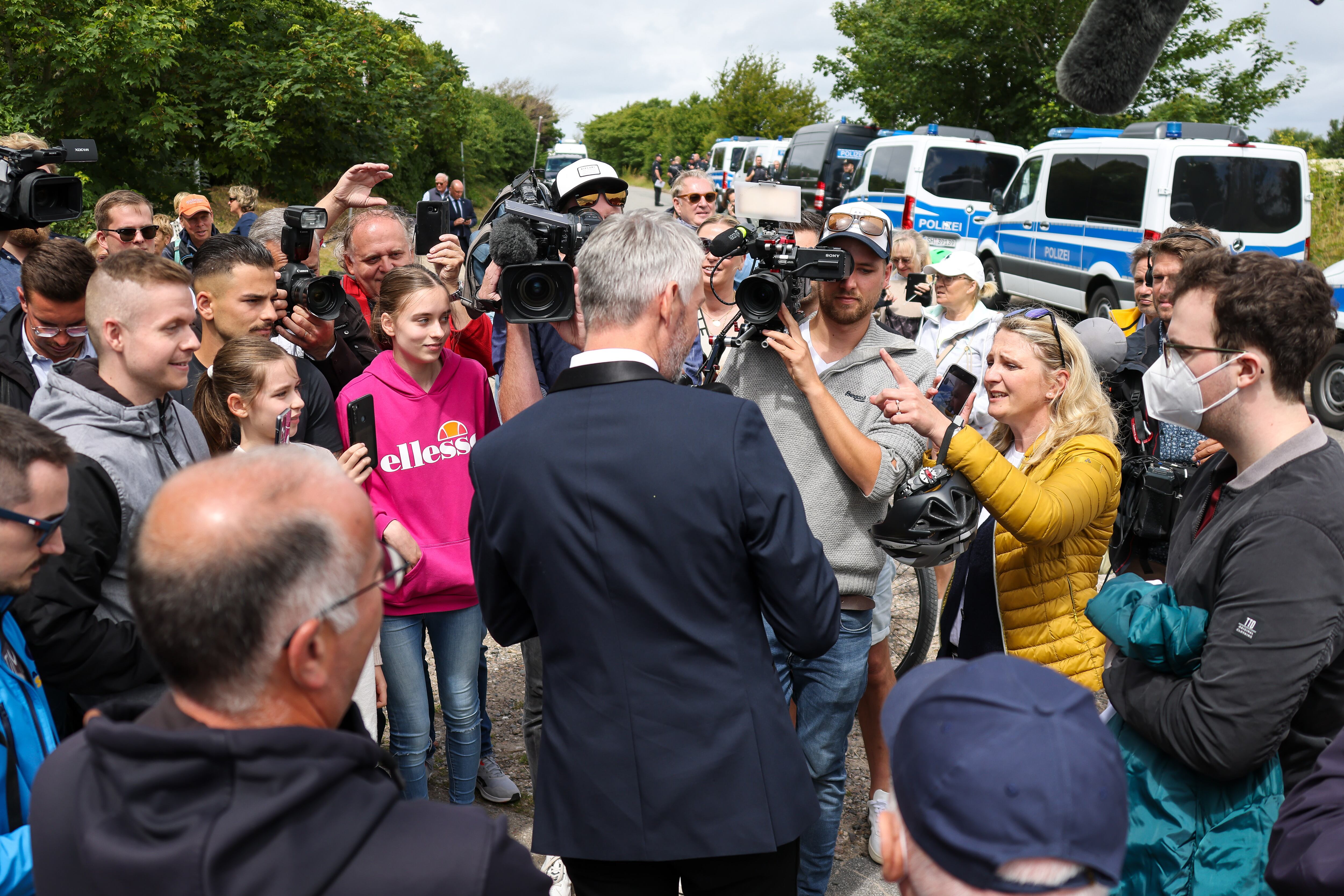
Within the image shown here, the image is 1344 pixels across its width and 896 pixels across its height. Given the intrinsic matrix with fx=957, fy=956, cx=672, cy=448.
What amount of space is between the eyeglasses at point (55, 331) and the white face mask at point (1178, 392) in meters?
3.39

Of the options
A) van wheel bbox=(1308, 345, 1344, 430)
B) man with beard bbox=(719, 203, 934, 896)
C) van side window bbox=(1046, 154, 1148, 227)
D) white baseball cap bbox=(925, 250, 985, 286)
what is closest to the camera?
man with beard bbox=(719, 203, 934, 896)

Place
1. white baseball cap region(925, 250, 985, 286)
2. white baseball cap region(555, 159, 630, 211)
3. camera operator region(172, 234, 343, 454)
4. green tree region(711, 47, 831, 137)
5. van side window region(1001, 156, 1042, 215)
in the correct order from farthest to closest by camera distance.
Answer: green tree region(711, 47, 831, 137), van side window region(1001, 156, 1042, 215), white baseball cap region(925, 250, 985, 286), white baseball cap region(555, 159, 630, 211), camera operator region(172, 234, 343, 454)

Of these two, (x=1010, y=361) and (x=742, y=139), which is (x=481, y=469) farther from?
(x=742, y=139)

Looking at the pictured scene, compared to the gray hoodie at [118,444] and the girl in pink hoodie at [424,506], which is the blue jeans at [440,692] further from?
the gray hoodie at [118,444]

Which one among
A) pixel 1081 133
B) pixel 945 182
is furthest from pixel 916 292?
pixel 945 182

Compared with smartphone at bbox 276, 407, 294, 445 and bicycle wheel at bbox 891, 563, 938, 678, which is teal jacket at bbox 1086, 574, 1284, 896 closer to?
bicycle wheel at bbox 891, 563, 938, 678

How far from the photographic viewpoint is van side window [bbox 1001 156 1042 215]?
12711mm

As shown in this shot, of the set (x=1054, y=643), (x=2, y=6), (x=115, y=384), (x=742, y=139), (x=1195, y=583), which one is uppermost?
(x=2, y=6)

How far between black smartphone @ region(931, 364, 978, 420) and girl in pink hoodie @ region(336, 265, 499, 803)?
1.55 m

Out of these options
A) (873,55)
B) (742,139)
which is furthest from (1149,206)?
(742,139)

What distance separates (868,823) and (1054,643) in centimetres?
115

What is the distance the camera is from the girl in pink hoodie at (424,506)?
3092mm

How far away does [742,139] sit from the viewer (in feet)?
91.7

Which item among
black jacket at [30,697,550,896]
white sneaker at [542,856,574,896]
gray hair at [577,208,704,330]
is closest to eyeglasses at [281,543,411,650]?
black jacket at [30,697,550,896]
